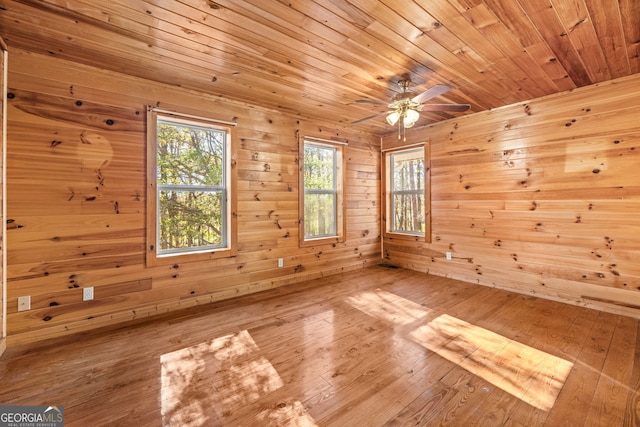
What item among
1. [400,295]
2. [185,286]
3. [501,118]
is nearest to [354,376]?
[400,295]

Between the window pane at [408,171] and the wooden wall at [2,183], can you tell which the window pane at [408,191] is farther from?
the wooden wall at [2,183]

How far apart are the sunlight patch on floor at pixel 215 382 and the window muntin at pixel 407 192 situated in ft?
11.6

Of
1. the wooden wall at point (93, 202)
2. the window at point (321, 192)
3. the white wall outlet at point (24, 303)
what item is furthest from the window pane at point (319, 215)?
the white wall outlet at point (24, 303)

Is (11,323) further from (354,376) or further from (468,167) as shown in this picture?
(468,167)

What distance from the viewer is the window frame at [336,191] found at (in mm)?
4211

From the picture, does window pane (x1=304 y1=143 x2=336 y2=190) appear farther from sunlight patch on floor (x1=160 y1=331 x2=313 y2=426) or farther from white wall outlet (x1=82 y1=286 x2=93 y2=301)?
white wall outlet (x1=82 y1=286 x2=93 y2=301)

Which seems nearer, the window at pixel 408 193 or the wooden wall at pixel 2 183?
the wooden wall at pixel 2 183

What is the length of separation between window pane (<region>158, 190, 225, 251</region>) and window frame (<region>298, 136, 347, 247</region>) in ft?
3.90

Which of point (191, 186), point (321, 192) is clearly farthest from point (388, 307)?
point (191, 186)

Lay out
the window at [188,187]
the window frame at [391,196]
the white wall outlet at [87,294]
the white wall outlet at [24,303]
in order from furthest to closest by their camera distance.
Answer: the window frame at [391,196] → the window at [188,187] → the white wall outlet at [87,294] → the white wall outlet at [24,303]

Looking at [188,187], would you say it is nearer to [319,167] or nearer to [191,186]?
[191,186]

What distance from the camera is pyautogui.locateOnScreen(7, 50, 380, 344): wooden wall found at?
2408 millimetres

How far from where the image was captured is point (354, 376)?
1918 millimetres

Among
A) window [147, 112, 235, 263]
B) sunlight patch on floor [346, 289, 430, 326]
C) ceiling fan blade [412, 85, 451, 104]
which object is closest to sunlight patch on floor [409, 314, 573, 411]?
sunlight patch on floor [346, 289, 430, 326]
